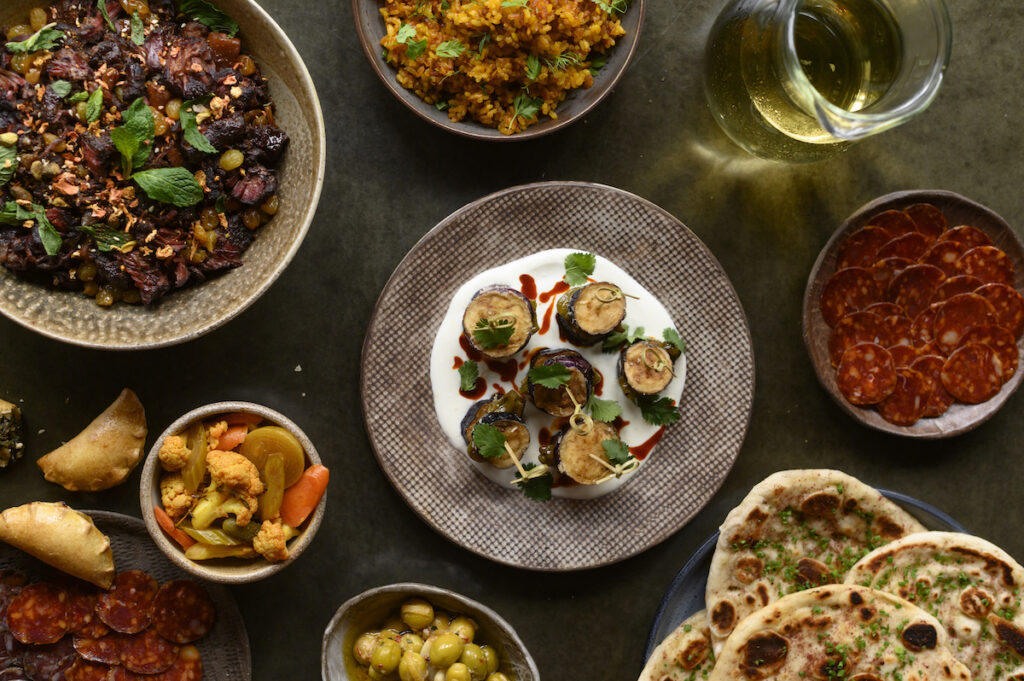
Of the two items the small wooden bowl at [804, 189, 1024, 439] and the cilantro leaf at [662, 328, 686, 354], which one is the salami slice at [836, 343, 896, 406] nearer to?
the small wooden bowl at [804, 189, 1024, 439]

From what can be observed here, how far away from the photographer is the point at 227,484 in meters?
2.50

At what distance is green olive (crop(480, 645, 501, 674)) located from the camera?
2.81 meters

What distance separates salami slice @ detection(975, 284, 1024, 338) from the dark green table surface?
1.27ft

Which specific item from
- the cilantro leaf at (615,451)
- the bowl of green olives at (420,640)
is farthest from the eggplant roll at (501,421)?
the bowl of green olives at (420,640)

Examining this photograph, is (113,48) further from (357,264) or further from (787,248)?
(787,248)

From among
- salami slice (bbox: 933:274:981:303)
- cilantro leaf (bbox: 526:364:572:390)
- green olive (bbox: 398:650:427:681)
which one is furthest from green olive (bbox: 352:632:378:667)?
salami slice (bbox: 933:274:981:303)

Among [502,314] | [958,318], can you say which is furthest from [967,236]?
[502,314]

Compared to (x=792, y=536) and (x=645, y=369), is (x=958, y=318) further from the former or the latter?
(x=645, y=369)

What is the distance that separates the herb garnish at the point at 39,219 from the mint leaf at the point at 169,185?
298mm

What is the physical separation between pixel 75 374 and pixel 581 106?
6.86ft

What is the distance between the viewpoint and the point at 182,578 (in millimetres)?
2832

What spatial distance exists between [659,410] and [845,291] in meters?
0.85

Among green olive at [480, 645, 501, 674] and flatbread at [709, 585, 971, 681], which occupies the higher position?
flatbread at [709, 585, 971, 681]

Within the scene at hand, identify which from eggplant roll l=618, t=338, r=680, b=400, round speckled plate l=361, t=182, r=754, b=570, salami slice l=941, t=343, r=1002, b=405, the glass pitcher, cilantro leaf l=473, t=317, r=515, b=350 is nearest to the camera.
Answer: the glass pitcher
